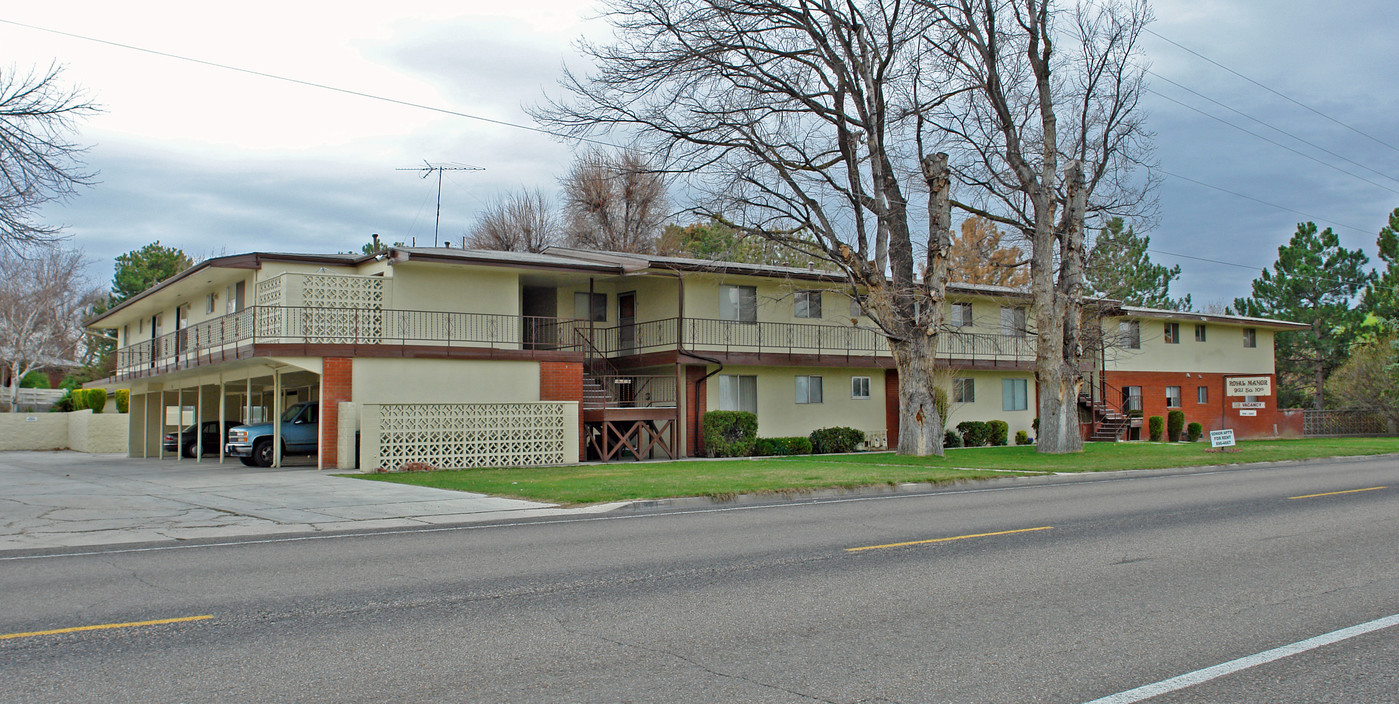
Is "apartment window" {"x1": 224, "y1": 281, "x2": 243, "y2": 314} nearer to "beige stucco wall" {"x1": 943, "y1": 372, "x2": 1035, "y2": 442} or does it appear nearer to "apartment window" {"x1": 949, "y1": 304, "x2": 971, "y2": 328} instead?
"beige stucco wall" {"x1": 943, "y1": 372, "x2": 1035, "y2": 442}

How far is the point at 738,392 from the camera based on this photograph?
3219 centimetres

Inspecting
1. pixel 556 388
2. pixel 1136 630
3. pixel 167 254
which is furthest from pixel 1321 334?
pixel 167 254

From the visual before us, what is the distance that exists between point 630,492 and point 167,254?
A: 60640 millimetres

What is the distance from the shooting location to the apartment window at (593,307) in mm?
32781

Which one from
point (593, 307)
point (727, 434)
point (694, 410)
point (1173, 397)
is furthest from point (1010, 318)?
point (593, 307)

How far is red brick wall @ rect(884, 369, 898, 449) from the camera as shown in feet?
117

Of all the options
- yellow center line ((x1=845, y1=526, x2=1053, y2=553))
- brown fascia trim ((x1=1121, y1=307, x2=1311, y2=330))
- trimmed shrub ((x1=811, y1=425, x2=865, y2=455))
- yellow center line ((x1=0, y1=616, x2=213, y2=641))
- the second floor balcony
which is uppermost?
brown fascia trim ((x1=1121, y1=307, x2=1311, y2=330))

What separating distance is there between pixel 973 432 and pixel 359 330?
72.0 feet

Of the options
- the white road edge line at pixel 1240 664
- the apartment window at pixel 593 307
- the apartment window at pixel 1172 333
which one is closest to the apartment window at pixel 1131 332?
the apartment window at pixel 1172 333

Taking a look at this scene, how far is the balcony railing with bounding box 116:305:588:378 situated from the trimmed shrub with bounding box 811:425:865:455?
8472 mm

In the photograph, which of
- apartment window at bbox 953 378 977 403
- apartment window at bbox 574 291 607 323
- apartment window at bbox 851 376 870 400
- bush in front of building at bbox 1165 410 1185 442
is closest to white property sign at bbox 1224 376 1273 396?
apartment window at bbox 953 378 977 403

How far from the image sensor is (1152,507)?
1352 centimetres

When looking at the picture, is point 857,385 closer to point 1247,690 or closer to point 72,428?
point 1247,690

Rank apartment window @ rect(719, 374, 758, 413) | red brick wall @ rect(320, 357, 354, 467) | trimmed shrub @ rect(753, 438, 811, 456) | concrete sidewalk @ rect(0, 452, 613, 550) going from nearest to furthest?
concrete sidewalk @ rect(0, 452, 613, 550)
red brick wall @ rect(320, 357, 354, 467)
trimmed shrub @ rect(753, 438, 811, 456)
apartment window @ rect(719, 374, 758, 413)
